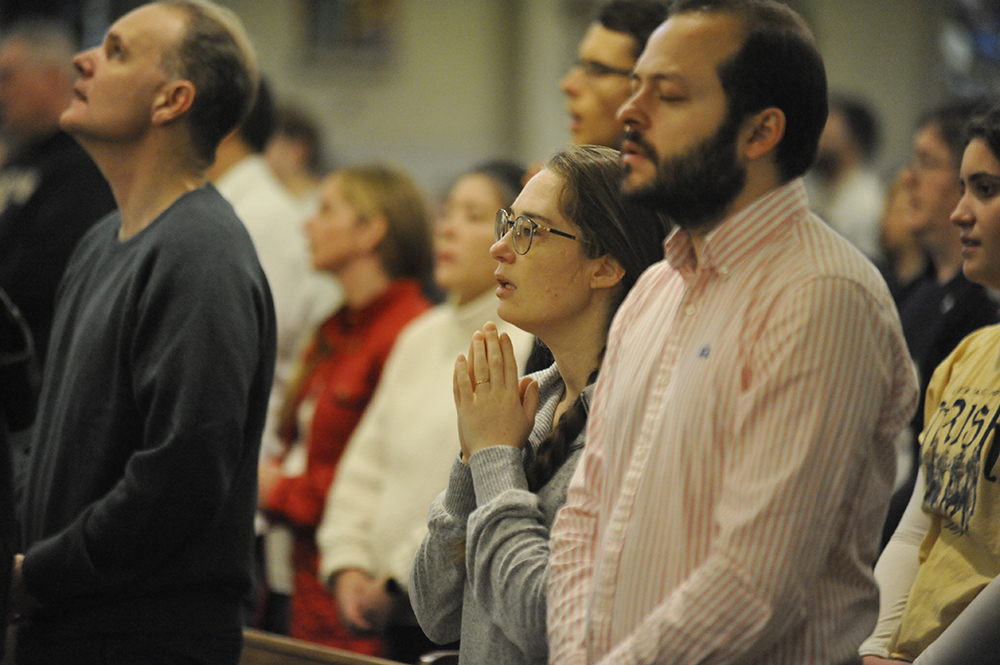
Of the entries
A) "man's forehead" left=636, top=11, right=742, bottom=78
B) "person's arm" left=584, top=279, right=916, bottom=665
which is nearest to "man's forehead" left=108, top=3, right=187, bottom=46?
"man's forehead" left=636, top=11, right=742, bottom=78

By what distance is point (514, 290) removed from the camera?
172 cm

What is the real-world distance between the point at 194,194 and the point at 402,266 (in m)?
1.40

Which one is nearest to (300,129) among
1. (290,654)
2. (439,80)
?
(290,654)

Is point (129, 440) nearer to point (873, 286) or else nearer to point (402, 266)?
point (873, 286)

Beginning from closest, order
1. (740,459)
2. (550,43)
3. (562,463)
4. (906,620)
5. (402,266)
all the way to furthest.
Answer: (740,459), (562,463), (906,620), (402,266), (550,43)

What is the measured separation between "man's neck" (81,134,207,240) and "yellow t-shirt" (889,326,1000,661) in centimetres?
143

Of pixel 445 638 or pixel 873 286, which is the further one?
pixel 445 638

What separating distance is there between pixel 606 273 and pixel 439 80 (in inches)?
403

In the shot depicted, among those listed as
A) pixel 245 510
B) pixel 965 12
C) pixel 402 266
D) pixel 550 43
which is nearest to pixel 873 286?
pixel 245 510

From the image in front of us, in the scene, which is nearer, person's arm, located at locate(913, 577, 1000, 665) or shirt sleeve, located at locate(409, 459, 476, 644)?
person's arm, located at locate(913, 577, 1000, 665)

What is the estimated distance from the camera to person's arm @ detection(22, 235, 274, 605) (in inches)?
73.8

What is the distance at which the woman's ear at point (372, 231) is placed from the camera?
11.4 feet

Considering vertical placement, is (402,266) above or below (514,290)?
below

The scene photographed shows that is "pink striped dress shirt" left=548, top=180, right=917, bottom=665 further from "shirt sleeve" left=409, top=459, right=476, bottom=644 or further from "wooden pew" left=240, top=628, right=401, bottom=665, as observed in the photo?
"wooden pew" left=240, top=628, right=401, bottom=665
